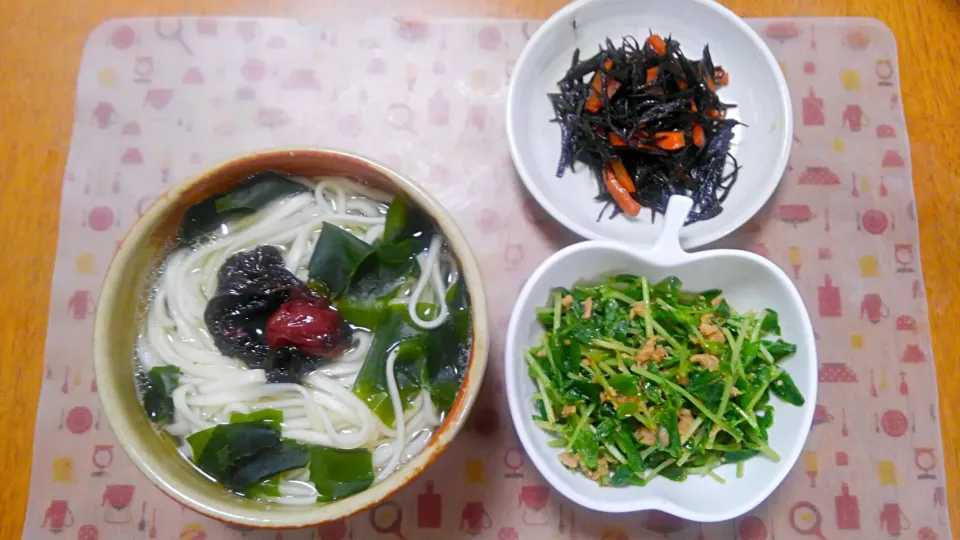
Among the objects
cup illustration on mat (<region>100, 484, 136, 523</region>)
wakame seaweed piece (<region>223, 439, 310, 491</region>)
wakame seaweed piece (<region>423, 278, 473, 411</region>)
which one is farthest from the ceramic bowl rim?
cup illustration on mat (<region>100, 484, 136, 523</region>)

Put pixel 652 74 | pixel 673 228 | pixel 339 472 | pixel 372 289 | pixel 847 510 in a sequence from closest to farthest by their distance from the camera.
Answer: pixel 339 472
pixel 372 289
pixel 673 228
pixel 847 510
pixel 652 74

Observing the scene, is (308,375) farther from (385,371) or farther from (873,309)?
(873,309)

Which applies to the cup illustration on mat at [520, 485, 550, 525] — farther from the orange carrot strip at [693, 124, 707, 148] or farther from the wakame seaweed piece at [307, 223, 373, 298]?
the orange carrot strip at [693, 124, 707, 148]

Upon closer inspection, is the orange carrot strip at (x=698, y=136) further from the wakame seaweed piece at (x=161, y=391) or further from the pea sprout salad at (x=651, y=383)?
the wakame seaweed piece at (x=161, y=391)

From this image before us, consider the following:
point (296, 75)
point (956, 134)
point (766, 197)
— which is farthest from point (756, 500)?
point (296, 75)

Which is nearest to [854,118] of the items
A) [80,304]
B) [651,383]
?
[651,383]

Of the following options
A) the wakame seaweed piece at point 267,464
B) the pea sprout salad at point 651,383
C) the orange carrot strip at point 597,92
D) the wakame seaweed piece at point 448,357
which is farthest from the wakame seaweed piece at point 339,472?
the orange carrot strip at point 597,92
